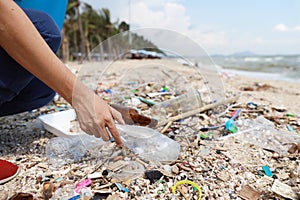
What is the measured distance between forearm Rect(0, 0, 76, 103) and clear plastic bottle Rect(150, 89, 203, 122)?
0.67 metres

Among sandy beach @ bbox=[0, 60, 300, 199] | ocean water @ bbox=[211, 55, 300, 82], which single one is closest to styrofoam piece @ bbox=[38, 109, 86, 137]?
sandy beach @ bbox=[0, 60, 300, 199]

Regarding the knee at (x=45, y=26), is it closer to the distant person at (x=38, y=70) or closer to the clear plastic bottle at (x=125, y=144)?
the distant person at (x=38, y=70)

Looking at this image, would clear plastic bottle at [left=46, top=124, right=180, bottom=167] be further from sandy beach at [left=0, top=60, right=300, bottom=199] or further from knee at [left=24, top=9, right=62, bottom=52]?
knee at [left=24, top=9, right=62, bottom=52]

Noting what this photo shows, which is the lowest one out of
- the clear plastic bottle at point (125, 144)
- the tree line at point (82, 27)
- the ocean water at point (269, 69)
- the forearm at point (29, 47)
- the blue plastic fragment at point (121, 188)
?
the ocean water at point (269, 69)

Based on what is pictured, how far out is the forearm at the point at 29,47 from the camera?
646mm

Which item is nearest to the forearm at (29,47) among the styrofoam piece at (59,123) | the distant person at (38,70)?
the distant person at (38,70)

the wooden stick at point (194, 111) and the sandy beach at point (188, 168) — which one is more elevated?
the wooden stick at point (194, 111)

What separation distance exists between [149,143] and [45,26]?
0.64 metres

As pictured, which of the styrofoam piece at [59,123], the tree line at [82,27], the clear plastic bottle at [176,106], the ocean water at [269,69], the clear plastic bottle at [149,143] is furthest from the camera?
the tree line at [82,27]

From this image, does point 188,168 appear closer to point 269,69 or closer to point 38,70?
point 38,70

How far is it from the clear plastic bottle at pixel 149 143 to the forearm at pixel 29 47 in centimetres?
36

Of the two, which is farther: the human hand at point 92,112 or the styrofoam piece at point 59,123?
the styrofoam piece at point 59,123

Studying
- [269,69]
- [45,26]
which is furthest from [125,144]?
[269,69]

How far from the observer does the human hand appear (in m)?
0.73
